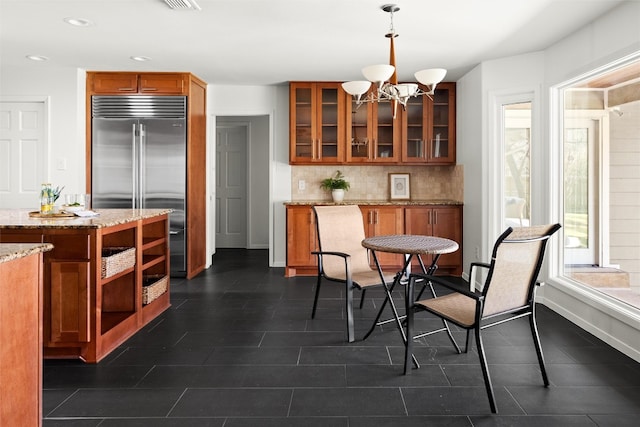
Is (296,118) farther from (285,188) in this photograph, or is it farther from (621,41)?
(621,41)

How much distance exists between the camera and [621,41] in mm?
3080

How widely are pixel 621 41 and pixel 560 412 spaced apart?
2.52 m

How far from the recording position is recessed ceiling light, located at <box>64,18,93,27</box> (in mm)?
3551

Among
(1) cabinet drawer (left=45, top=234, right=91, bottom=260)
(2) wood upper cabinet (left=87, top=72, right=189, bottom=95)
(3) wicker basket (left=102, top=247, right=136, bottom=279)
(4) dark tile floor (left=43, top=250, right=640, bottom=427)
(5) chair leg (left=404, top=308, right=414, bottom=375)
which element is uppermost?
(2) wood upper cabinet (left=87, top=72, right=189, bottom=95)

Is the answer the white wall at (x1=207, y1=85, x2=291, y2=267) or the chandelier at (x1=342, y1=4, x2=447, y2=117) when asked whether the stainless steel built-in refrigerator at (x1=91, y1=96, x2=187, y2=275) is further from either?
the chandelier at (x1=342, y1=4, x2=447, y2=117)

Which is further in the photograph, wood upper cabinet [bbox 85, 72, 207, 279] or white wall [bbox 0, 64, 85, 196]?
wood upper cabinet [bbox 85, 72, 207, 279]

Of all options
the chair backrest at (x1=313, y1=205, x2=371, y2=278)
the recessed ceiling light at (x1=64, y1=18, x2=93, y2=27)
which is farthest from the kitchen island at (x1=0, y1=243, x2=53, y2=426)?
the recessed ceiling light at (x1=64, y1=18, x2=93, y2=27)

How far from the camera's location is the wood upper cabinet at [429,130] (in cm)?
561

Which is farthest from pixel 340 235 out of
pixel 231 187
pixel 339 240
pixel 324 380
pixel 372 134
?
pixel 231 187

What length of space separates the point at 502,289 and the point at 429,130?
3686 millimetres

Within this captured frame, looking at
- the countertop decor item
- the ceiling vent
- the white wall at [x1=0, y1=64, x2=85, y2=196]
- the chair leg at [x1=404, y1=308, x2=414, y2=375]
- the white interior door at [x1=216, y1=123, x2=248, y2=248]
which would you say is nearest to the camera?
the chair leg at [x1=404, y1=308, x2=414, y2=375]

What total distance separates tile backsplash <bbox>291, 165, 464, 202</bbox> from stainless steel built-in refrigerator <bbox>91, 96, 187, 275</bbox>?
5.09 feet

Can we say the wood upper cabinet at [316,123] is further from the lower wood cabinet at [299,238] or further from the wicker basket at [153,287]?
the wicker basket at [153,287]

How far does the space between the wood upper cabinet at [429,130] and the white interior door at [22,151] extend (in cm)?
427
